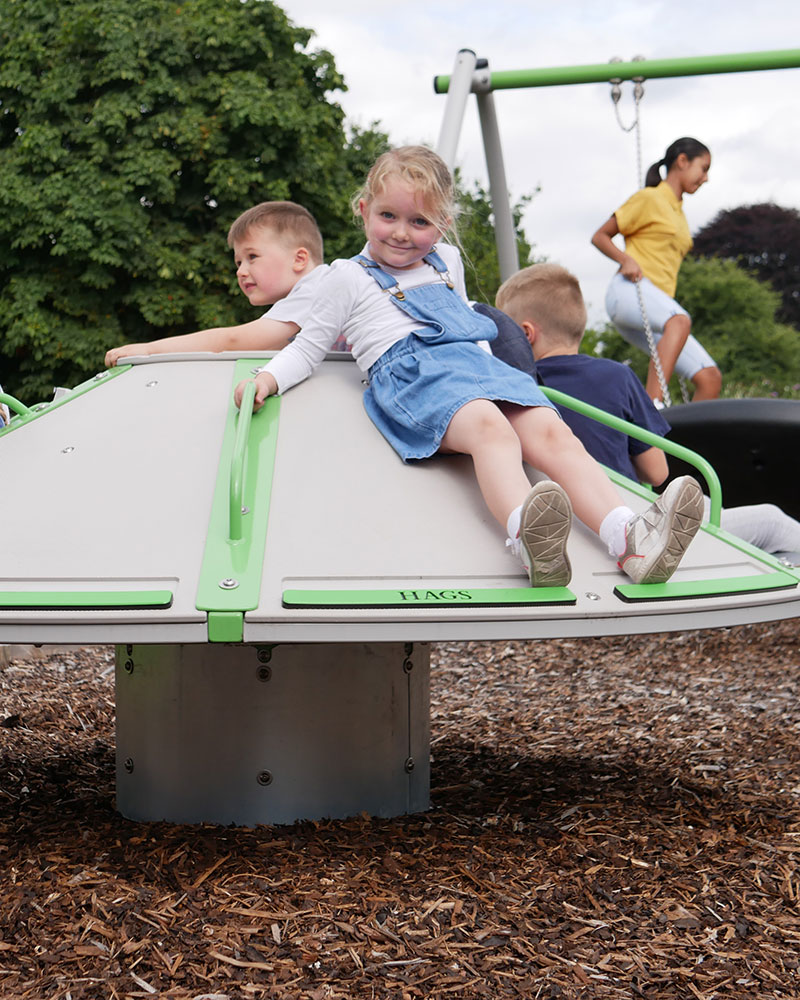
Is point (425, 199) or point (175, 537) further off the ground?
point (425, 199)

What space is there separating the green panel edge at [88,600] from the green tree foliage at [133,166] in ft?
44.3

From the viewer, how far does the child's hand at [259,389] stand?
295cm

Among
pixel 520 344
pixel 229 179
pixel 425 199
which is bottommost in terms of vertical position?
pixel 520 344

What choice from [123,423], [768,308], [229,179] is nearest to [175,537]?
[123,423]

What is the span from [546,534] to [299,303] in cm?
119

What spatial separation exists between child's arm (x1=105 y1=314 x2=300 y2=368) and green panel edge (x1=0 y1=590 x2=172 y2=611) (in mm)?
1124

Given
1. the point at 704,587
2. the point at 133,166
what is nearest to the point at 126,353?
the point at 704,587

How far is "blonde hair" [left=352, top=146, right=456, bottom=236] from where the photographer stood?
303 cm

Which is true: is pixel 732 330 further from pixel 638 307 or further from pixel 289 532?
pixel 289 532

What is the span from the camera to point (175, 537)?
2572 mm

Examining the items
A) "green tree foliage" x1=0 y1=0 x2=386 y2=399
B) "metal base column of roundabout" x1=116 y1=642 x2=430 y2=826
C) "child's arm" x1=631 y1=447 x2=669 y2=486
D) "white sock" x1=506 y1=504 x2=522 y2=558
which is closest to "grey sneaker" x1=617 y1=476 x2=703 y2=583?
"white sock" x1=506 y1=504 x2=522 y2=558

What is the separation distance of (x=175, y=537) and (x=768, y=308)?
28077 millimetres

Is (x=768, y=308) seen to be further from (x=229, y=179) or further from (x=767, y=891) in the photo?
(x=767, y=891)

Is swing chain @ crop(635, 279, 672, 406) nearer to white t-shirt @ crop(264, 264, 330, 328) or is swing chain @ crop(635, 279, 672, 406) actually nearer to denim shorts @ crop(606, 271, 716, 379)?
denim shorts @ crop(606, 271, 716, 379)
